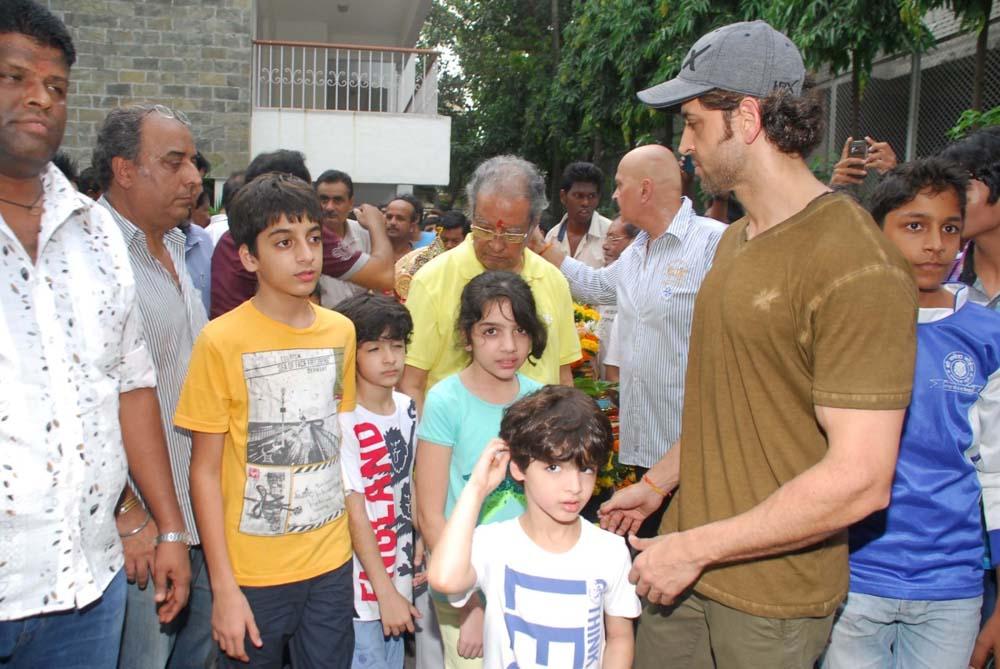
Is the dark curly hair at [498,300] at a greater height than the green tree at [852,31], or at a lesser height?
lesser

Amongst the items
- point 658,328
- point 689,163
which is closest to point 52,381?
point 689,163

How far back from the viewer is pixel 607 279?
15.4 feet

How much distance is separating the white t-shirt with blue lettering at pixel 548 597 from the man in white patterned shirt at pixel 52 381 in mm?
1027

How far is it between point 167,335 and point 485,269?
143cm

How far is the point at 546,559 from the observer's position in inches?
90.4

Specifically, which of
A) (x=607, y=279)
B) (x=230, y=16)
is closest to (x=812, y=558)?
(x=607, y=279)

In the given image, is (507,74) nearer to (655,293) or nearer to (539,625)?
(655,293)

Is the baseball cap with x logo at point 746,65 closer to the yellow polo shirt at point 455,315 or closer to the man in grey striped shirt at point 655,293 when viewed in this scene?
the yellow polo shirt at point 455,315

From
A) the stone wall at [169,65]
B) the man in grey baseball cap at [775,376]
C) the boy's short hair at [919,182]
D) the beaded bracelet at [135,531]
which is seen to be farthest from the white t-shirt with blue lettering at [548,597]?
the stone wall at [169,65]

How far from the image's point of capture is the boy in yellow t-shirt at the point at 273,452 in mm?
2584

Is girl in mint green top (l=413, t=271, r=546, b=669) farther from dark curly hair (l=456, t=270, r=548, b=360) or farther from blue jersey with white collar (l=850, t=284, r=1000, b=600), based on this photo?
blue jersey with white collar (l=850, t=284, r=1000, b=600)

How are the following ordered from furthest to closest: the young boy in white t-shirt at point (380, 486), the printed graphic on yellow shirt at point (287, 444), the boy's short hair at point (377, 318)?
the boy's short hair at point (377, 318) → the young boy in white t-shirt at point (380, 486) → the printed graphic on yellow shirt at point (287, 444)

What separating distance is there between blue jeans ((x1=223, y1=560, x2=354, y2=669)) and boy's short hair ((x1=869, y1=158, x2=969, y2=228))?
2.30 meters

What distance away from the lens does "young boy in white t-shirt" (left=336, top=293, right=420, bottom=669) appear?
2893mm
